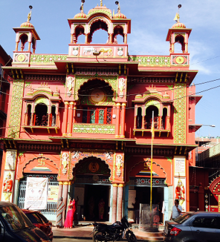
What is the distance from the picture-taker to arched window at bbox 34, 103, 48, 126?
19531 mm

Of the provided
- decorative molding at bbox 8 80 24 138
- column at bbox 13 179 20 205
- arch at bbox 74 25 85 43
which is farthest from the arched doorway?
arch at bbox 74 25 85 43

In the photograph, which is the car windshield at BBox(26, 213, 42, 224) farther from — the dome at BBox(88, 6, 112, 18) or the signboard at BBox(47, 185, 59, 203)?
the dome at BBox(88, 6, 112, 18)

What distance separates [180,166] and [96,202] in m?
7.12

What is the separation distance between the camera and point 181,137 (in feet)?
60.1

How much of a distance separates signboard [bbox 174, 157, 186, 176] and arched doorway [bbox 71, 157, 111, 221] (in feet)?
13.2

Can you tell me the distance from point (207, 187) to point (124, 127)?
338 inches

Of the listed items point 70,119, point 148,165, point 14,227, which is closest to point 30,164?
point 70,119

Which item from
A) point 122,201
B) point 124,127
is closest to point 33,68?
point 124,127

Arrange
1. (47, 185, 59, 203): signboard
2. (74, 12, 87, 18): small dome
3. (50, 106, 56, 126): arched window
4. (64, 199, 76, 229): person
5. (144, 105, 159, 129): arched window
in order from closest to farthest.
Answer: (64, 199, 76, 229): person, (47, 185, 59, 203): signboard, (144, 105, 159, 129): arched window, (50, 106, 56, 126): arched window, (74, 12, 87, 18): small dome

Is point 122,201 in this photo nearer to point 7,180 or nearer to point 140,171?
point 140,171

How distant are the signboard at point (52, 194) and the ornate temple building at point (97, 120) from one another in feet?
0.13

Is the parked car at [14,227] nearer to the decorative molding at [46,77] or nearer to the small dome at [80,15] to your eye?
the decorative molding at [46,77]

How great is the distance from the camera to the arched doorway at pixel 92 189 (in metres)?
18.4

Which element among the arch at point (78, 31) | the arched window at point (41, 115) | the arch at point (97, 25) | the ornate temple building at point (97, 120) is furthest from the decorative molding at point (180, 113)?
the arched window at point (41, 115)
